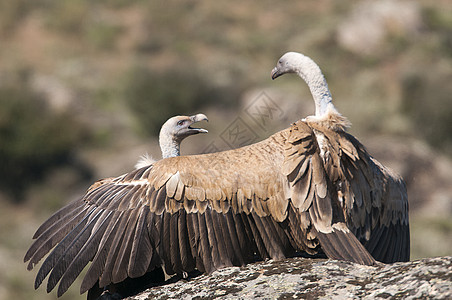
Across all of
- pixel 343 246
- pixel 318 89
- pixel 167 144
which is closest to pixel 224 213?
pixel 343 246

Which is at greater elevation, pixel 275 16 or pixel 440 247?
pixel 275 16

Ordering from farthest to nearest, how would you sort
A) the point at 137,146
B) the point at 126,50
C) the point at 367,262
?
the point at 126,50, the point at 137,146, the point at 367,262

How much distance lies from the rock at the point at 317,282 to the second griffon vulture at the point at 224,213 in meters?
0.19

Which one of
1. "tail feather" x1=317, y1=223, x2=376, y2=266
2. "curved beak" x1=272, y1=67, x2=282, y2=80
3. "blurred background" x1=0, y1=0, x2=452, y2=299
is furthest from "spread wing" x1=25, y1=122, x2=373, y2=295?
"blurred background" x1=0, y1=0, x2=452, y2=299

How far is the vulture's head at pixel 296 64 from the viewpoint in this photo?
303 inches

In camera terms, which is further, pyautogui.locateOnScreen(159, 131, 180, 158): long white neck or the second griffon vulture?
pyautogui.locateOnScreen(159, 131, 180, 158): long white neck

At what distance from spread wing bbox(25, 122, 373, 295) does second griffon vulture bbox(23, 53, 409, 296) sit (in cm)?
1

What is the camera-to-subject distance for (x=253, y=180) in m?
6.43

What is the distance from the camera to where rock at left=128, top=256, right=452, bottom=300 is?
4855 millimetres

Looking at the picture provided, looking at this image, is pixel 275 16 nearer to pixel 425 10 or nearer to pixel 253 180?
pixel 425 10

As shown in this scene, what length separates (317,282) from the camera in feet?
18.1

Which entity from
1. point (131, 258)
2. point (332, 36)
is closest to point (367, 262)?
point (131, 258)

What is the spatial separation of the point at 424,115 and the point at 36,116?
60.0 feet

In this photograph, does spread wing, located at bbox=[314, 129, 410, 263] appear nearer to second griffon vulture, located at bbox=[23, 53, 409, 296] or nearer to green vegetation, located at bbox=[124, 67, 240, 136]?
second griffon vulture, located at bbox=[23, 53, 409, 296]
